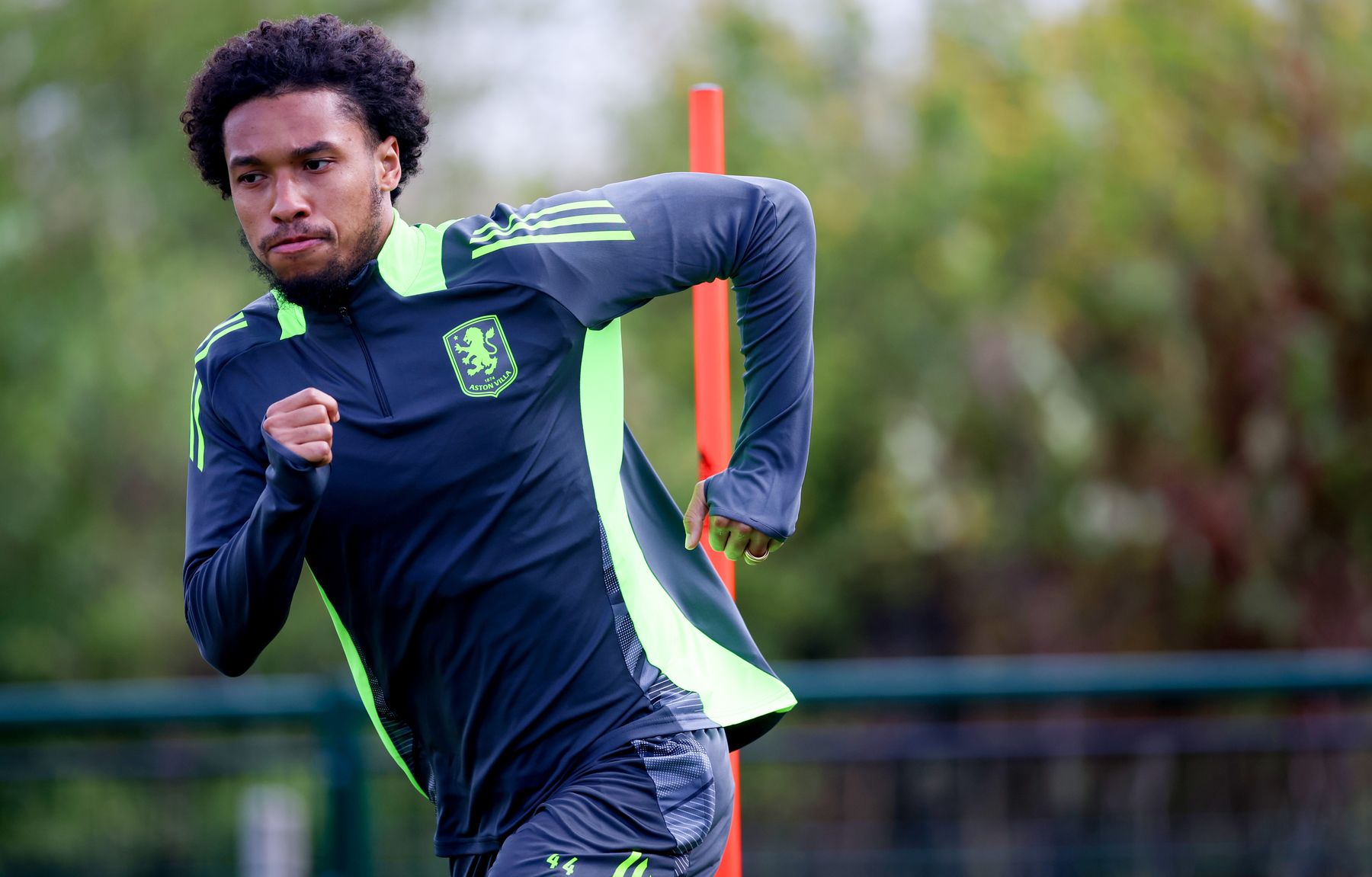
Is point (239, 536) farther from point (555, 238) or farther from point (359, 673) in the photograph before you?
point (555, 238)

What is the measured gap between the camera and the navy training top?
2.31 m

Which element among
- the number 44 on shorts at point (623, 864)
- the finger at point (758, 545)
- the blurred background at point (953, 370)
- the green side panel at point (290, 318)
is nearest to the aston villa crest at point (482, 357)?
the green side panel at point (290, 318)

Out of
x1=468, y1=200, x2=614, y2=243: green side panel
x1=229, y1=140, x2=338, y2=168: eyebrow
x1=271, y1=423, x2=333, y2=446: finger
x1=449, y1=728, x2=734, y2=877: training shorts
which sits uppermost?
x1=229, y1=140, x2=338, y2=168: eyebrow

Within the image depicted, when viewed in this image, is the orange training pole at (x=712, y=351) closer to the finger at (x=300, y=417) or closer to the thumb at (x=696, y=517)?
the thumb at (x=696, y=517)

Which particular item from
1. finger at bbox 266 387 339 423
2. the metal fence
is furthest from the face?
the metal fence

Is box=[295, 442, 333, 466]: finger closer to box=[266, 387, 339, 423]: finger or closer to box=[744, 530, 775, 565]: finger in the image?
box=[266, 387, 339, 423]: finger

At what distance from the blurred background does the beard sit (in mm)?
4868

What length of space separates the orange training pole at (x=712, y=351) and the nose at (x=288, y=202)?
834mm

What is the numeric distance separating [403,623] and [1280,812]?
5653mm

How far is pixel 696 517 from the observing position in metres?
2.47

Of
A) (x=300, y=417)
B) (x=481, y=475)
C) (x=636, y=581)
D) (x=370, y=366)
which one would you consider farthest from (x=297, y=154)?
(x=636, y=581)

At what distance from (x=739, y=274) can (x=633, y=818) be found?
909mm

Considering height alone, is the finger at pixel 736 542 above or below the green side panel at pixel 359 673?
above

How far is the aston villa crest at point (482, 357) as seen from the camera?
2.32m
